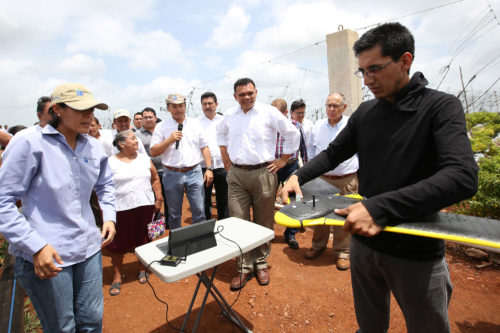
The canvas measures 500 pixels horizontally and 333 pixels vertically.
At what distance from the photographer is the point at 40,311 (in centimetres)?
163

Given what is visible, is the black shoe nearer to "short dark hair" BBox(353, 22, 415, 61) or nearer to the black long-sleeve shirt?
the black long-sleeve shirt

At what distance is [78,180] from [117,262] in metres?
2.13

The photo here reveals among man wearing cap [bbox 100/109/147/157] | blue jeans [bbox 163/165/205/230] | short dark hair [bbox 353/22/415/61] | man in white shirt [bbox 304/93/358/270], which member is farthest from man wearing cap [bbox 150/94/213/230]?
short dark hair [bbox 353/22/415/61]

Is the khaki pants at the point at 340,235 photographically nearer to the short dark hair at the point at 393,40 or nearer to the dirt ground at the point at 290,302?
the dirt ground at the point at 290,302

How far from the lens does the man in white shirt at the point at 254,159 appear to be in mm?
3420

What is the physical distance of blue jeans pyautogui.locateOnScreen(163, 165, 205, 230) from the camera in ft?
13.4

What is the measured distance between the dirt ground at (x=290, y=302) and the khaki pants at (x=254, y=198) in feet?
0.93

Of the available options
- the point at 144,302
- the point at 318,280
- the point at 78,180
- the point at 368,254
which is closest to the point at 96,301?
the point at 78,180

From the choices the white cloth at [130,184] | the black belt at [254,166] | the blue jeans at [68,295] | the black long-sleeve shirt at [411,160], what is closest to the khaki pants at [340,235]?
the black belt at [254,166]

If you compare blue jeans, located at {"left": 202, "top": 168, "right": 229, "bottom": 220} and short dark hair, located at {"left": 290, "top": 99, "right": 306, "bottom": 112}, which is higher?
short dark hair, located at {"left": 290, "top": 99, "right": 306, "bottom": 112}

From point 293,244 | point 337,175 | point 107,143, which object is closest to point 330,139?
point 337,175

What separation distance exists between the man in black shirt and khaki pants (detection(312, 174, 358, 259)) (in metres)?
2.19

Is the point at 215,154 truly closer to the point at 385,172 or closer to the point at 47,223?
the point at 47,223

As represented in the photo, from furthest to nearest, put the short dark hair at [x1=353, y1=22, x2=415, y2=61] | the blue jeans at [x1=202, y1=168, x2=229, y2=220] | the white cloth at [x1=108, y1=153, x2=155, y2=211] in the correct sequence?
1. the blue jeans at [x1=202, y1=168, x2=229, y2=220]
2. the white cloth at [x1=108, y1=153, x2=155, y2=211]
3. the short dark hair at [x1=353, y1=22, x2=415, y2=61]
